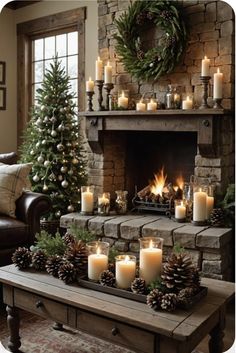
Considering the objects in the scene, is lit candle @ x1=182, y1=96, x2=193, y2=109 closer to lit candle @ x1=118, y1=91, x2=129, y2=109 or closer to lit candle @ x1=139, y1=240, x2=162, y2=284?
lit candle @ x1=118, y1=91, x2=129, y2=109

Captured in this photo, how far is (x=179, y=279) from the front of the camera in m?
1.87

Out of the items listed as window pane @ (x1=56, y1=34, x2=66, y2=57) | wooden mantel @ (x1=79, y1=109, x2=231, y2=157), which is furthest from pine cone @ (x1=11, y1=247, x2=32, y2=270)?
window pane @ (x1=56, y1=34, x2=66, y2=57)

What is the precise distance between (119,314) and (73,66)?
A: 145 inches

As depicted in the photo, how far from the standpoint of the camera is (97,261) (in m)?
2.05

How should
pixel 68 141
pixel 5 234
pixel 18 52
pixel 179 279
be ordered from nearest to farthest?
1. pixel 179 279
2. pixel 5 234
3. pixel 68 141
4. pixel 18 52

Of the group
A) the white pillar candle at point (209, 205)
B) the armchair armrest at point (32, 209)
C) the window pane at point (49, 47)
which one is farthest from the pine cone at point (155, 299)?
the window pane at point (49, 47)

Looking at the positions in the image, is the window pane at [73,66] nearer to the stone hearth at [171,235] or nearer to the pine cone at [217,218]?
the stone hearth at [171,235]

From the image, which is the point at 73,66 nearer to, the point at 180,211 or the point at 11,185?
the point at 11,185

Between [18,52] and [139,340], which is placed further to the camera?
[18,52]

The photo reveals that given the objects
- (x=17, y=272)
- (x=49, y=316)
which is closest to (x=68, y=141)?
(x=17, y=272)

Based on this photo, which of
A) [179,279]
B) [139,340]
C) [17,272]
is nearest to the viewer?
[139,340]

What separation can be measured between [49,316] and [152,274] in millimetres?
537

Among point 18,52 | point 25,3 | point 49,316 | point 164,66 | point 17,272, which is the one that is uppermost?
point 25,3

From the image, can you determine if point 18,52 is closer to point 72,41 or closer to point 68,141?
point 72,41
